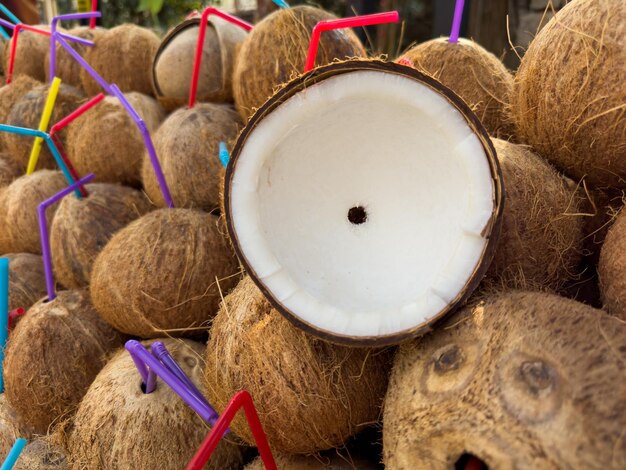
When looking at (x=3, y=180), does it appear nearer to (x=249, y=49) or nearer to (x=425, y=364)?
(x=249, y=49)

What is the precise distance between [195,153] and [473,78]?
62cm

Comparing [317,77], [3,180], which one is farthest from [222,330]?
[3,180]

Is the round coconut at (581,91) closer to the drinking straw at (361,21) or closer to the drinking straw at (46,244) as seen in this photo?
the drinking straw at (361,21)

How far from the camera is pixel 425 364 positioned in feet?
2.02

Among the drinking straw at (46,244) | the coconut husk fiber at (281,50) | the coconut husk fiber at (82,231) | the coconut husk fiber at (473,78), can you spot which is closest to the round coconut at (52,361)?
the drinking straw at (46,244)

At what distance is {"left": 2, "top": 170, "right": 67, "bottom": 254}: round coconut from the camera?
1566mm

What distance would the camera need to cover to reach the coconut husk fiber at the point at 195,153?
1.22 meters

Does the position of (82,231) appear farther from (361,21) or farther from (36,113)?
(361,21)

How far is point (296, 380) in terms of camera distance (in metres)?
0.71

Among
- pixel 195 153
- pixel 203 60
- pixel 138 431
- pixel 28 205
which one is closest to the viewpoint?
pixel 138 431

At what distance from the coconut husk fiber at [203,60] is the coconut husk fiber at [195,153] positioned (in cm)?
14

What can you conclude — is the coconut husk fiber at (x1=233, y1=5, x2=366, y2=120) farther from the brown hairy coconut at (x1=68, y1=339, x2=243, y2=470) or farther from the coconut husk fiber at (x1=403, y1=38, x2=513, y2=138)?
the brown hairy coconut at (x1=68, y1=339, x2=243, y2=470)

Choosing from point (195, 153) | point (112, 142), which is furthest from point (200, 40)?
point (112, 142)

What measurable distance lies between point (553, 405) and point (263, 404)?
365 mm
